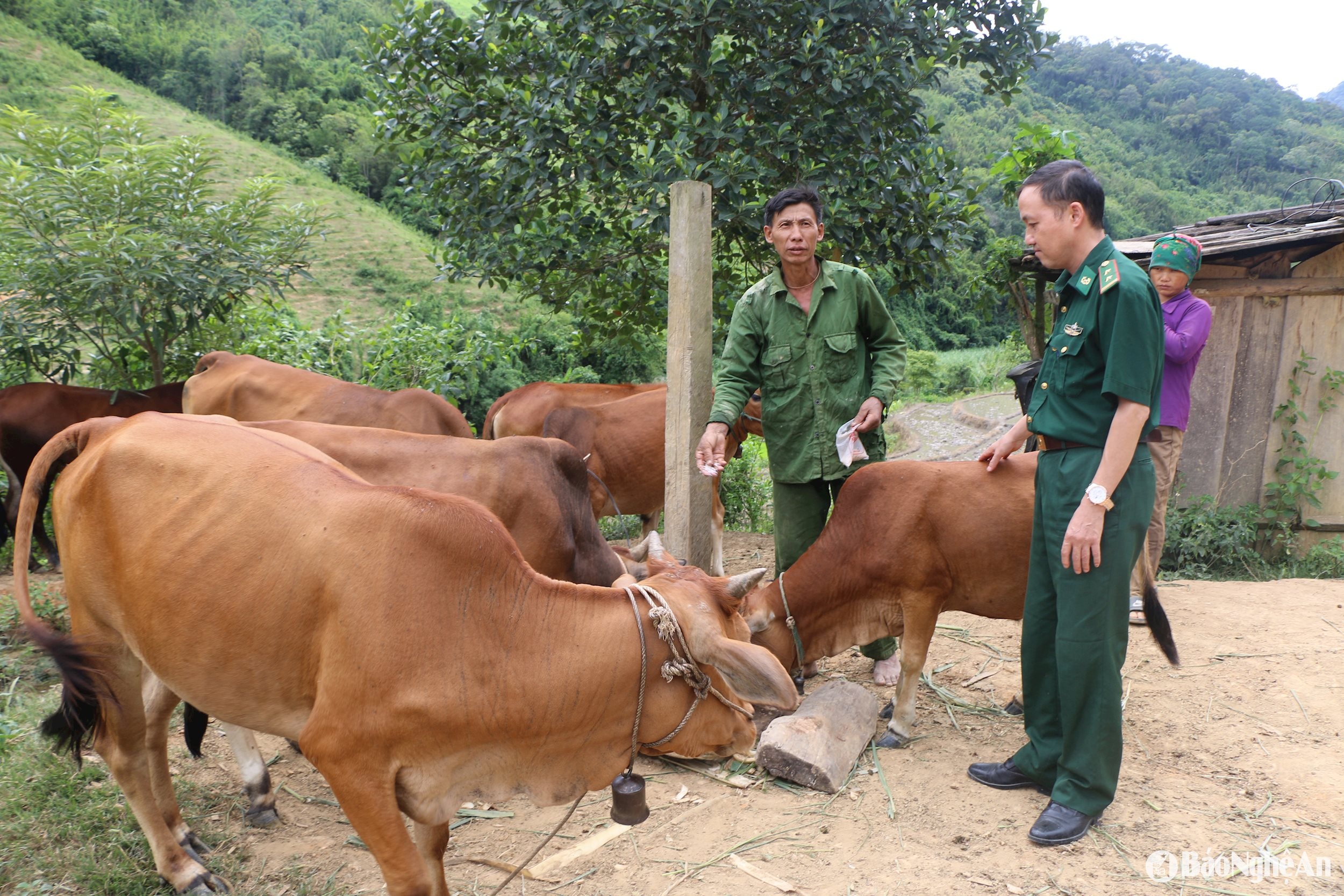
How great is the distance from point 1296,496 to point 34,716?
8.45 meters

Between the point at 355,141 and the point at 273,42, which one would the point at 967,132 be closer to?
the point at 355,141

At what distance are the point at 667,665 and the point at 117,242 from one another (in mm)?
5683

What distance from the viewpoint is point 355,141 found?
135 feet

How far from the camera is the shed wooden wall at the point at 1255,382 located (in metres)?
7.15

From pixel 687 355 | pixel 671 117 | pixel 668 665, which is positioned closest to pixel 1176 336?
pixel 687 355

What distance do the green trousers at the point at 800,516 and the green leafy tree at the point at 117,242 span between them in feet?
14.8

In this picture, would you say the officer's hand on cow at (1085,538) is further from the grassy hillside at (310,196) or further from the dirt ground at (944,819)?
the grassy hillside at (310,196)

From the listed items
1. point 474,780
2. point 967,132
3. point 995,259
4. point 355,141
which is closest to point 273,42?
point 355,141

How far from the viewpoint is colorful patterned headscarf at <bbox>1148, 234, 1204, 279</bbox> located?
16.3 feet

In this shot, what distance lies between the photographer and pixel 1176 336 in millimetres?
4902

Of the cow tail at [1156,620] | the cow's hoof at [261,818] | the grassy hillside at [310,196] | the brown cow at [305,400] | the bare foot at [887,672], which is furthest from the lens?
the grassy hillside at [310,196]

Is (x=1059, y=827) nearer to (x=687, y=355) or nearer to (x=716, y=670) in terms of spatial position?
(x=716, y=670)

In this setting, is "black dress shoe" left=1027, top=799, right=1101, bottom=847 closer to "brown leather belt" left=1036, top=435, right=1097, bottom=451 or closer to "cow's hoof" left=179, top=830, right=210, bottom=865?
"brown leather belt" left=1036, top=435, right=1097, bottom=451

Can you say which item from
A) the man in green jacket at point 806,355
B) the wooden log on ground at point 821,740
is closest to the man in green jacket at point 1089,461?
the wooden log on ground at point 821,740
